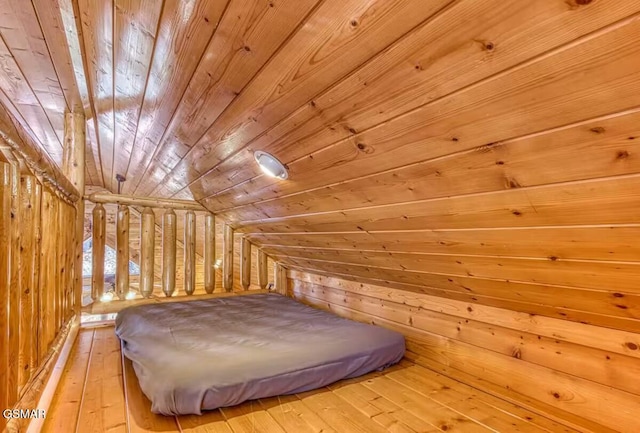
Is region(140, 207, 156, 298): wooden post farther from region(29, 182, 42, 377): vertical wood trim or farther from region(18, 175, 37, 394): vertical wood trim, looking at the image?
region(18, 175, 37, 394): vertical wood trim

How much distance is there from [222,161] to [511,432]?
6.17 feet

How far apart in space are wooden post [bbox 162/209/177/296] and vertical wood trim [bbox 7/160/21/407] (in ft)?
6.72

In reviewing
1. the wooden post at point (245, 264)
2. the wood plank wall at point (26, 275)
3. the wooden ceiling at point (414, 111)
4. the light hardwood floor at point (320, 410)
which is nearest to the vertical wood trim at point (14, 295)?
the wood plank wall at point (26, 275)

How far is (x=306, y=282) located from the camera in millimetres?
3340

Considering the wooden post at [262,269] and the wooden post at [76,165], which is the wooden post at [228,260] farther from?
the wooden post at [76,165]

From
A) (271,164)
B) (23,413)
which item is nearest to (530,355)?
(271,164)

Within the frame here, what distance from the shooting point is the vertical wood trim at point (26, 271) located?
1.04 meters

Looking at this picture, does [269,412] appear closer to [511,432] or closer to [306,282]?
[511,432]

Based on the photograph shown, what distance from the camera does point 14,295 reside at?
943mm

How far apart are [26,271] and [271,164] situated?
102 cm

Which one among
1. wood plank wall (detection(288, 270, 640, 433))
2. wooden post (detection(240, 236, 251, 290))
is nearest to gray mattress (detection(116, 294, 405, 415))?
wood plank wall (detection(288, 270, 640, 433))

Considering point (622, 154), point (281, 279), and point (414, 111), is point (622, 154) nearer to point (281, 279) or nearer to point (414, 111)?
point (414, 111)

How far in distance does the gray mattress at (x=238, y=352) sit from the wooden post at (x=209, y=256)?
626mm

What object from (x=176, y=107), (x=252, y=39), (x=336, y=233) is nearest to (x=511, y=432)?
(x=336, y=233)
